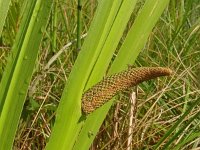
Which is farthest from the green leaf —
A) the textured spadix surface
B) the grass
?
the grass

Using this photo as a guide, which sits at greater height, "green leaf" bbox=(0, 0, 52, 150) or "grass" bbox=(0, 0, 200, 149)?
"green leaf" bbox=(0, 0, 52, 150)

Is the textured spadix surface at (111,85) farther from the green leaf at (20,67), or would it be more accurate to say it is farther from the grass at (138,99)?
the grass at (138,99)

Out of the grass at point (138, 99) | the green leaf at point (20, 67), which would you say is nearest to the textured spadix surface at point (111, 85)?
the green leaf at point (20, 67)

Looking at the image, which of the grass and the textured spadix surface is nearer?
the textured spadix surface

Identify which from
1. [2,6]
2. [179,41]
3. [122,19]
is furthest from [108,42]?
[179,41]

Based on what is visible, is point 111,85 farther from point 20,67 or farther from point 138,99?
point 138,99

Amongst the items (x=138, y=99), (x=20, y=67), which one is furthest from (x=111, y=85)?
(x=138, y=99)

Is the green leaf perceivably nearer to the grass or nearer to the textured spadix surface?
the textured spadix surface
